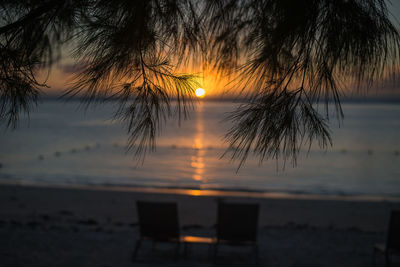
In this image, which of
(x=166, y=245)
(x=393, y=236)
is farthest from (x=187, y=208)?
(x=393, y=236)

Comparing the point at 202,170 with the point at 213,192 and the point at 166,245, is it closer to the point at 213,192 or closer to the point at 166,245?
the point at 213,192

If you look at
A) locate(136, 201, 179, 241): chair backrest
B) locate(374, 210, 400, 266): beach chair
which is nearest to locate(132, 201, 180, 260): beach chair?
locate(136, 201, 179, 241): chair backrest

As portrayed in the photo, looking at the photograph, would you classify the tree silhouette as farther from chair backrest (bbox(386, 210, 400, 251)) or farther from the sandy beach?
the sandy beach

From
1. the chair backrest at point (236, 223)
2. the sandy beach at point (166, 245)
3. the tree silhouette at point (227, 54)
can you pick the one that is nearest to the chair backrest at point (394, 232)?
the sandy beach at point (166, 245)

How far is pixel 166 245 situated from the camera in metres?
5.55

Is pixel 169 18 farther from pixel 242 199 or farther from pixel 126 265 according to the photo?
pixel 242 199

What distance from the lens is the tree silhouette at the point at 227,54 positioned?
156 cm

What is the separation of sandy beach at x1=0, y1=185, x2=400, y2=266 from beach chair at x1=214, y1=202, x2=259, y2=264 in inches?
12.2

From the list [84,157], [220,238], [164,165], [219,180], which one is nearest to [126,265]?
[220,238]

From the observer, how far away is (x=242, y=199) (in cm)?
1165

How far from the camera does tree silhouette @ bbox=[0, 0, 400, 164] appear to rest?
156 cm

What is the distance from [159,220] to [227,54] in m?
3.22

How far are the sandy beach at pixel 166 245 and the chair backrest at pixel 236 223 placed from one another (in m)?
0.34

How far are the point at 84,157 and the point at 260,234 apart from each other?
19.4m
